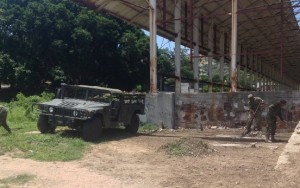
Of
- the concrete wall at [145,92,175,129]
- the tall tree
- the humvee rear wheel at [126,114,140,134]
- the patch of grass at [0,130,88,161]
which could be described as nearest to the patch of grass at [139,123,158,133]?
the concrete wall at [145,92,175,129]

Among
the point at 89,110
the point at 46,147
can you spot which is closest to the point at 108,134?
the point at 89,110

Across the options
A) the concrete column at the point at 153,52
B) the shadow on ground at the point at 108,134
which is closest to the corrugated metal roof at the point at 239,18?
the concrete column at the point at 153,52

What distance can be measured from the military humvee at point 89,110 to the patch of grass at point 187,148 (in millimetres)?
2627

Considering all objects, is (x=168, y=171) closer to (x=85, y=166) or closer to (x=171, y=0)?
(x=85, y=166)

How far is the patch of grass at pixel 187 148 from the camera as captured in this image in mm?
10842

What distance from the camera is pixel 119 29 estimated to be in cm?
3888

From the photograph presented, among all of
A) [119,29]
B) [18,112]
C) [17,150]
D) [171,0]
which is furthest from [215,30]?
[17,150]

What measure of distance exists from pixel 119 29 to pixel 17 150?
1137 inches

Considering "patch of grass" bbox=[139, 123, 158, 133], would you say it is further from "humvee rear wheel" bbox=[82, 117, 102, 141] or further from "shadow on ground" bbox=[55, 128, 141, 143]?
"humvee rear wheel" bbox=[82, 117, 102, 141]

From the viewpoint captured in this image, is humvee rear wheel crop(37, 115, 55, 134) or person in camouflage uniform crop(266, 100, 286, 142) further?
person in camouflage uniform crop(266, 100, 286, 142)

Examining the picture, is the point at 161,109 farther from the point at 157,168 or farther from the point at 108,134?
the point at 157,168

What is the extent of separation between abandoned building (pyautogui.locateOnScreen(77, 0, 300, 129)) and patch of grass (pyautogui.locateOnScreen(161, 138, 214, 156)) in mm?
5531

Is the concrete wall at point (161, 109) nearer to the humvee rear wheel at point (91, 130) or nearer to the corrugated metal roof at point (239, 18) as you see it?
the corrugated metal roof at point (239, 18)

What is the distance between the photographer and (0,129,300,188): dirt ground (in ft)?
25.0
